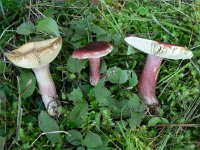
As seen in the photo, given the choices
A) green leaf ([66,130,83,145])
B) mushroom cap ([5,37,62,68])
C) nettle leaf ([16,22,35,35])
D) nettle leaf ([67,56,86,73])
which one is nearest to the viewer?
mushroom cap ([5,37,62,68])

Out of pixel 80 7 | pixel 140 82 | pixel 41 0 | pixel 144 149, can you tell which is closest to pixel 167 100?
pixel 140 82

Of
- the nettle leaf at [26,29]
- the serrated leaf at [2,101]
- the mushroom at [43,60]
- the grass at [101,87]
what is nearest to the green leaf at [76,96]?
the grass at [101,87]

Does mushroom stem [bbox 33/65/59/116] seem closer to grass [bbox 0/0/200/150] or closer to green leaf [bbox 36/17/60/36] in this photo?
grass [bbox 0/0/200/150]

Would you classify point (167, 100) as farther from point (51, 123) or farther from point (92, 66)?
point (51, 123)

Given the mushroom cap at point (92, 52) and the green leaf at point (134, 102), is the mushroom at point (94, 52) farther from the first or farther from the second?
the green leaf at point (134, 102)

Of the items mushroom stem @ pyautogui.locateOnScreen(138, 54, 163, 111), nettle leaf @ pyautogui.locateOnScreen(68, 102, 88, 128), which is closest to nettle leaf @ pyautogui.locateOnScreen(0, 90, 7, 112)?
nettle leaf @ pyautogui.locateOnScreen(68, 102, 88, 128)

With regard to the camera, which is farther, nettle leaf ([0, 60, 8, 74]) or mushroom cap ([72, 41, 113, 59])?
nettle leaf ([0, 60, 8, 74])

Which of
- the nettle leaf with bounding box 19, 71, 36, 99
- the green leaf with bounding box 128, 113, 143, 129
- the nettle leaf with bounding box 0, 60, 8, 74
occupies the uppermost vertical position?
the nettle leaf with bounding box 0, 60, 8, 74
